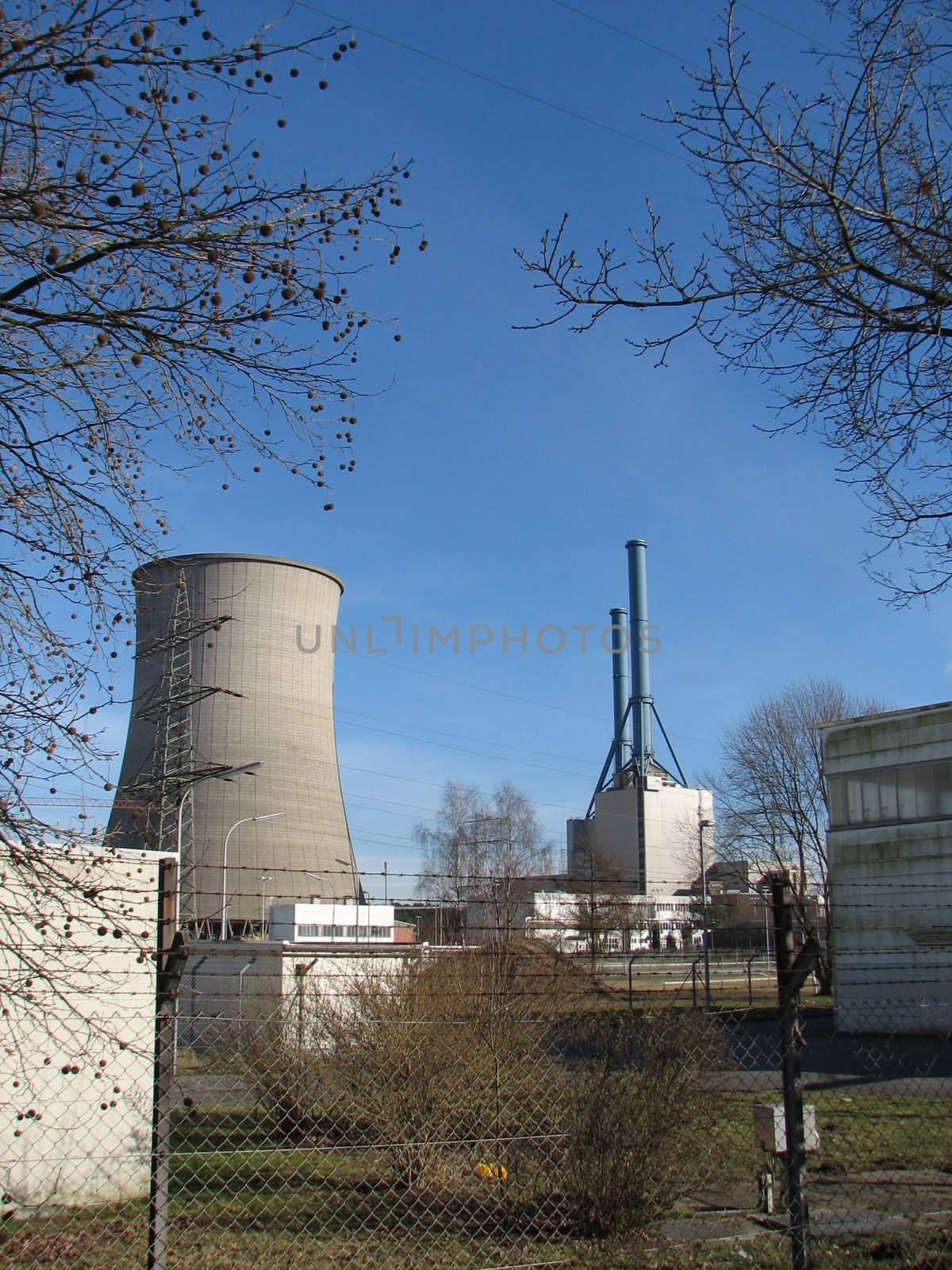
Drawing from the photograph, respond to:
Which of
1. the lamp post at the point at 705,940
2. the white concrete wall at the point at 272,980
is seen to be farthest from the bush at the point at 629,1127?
the lamp post at the point at 705,940

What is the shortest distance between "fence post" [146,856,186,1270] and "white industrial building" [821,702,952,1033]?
16133 mm

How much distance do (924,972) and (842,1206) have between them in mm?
13556

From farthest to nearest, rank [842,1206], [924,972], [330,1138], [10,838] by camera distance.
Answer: [924,972], [330,1138], [842,1206], [10,838]

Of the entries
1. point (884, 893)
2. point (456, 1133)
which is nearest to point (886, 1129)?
point (456, 1133)

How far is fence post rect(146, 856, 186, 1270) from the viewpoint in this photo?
9.91 feet

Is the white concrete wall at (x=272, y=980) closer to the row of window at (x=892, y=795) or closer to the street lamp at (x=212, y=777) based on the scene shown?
the street lamp at (x=212, y=777)

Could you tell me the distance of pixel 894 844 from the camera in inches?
765

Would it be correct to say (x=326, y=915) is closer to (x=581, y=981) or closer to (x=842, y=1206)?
(x=581, y=981)

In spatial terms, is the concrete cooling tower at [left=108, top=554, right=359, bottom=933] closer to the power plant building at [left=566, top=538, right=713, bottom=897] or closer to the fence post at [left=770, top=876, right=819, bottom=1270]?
the fence post at [left=770, top=876, right=819, bottom=1270]

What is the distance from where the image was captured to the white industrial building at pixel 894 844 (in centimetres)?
1828

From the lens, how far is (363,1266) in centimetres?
505

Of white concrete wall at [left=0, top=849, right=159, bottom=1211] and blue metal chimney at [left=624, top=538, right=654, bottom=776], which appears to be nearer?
white concrete wall at [left=0, top=849, right=159, bottom=1211]

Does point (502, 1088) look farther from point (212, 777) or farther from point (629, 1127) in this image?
point (212, 777)

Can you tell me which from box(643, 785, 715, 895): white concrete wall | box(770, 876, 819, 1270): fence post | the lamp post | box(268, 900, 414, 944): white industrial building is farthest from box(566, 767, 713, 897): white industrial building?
box(770, 876, 819, 1270): fence post
